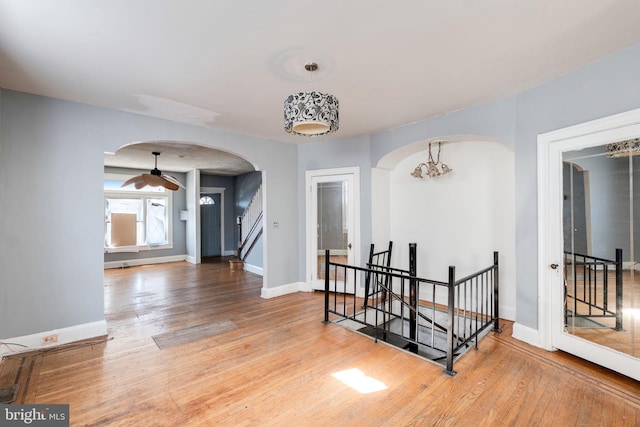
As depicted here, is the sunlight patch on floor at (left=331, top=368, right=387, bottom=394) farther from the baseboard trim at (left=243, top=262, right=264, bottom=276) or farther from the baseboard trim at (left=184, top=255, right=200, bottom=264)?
the baseboard trim at (left=184, top=255, right=200, bottom=264)

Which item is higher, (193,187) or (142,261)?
(193,187)

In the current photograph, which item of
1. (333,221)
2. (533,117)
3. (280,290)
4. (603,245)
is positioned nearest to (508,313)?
(603,245)

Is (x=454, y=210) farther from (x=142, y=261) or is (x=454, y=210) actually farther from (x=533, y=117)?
(x=142, y=261)

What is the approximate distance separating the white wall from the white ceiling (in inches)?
40.7

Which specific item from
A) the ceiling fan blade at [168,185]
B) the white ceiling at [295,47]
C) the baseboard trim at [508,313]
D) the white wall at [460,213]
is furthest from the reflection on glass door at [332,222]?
the ceiling fan blade at [168,185]

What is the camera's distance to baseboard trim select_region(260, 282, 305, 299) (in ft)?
15.6

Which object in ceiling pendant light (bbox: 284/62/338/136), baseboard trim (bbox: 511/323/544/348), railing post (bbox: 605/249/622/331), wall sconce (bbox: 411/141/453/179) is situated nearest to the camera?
ceiling pendant light (bbox: 284/62/338/136)

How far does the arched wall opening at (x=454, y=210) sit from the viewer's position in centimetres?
375

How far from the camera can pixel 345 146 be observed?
4805 millimetres

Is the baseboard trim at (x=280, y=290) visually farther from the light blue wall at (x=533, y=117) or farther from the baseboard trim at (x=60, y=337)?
the light blue wall at (x=533, y=117)

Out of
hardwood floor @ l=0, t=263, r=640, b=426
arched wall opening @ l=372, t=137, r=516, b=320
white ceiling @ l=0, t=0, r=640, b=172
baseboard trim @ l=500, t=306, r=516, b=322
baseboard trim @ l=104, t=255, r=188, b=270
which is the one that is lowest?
hardwood floor @ l=0, t=263, r=640, b=426

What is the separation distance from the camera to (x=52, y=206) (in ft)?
10.0

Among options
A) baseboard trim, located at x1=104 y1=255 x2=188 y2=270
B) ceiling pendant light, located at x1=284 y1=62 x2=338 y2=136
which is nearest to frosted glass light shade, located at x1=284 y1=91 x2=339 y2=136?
ceiling pendant light, located at x1=284 y1=62 x2=338 y2=136

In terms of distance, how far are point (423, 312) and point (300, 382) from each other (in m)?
2.27
